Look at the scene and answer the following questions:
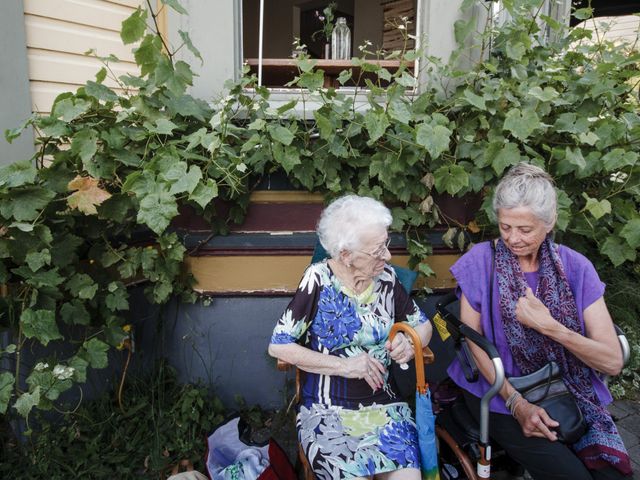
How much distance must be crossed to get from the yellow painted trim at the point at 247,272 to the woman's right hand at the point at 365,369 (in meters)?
0.89

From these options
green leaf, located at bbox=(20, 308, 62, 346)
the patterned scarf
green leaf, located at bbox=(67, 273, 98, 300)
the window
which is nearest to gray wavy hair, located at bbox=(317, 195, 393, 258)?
the patterned scarf

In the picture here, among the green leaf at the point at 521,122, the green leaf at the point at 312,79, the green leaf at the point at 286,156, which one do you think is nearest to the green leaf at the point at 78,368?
the green leaf at the point at 286,156

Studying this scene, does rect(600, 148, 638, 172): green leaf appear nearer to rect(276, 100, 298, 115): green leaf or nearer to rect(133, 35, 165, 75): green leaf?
rect(276, 100, 298, 115): green leaf

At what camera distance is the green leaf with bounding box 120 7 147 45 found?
1.93 m

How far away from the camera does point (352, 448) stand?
178 cm

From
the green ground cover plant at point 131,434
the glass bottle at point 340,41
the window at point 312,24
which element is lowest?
the green ground cover plant at point 131,434

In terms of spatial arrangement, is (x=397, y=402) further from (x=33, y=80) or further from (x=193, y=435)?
(x=33, y=80)

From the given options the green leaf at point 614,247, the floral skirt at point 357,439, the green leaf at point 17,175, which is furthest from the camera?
the green leaf at point 614,247

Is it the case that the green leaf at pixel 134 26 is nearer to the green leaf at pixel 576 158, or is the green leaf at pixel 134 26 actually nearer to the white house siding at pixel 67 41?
the white house siding at pixel 67 41

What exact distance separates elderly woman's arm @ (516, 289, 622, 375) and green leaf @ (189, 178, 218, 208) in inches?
48.9

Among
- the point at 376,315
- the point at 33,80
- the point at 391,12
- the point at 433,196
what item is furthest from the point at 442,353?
the point at 391,12

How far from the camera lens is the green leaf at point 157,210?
6.42 ft

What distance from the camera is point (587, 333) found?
187 centimetres

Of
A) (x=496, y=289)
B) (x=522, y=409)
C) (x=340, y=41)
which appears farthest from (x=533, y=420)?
(x=340, y=41)
